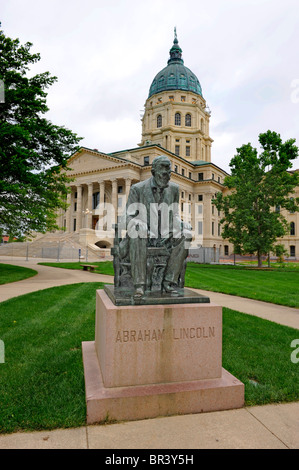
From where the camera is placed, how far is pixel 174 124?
7594 centimetres

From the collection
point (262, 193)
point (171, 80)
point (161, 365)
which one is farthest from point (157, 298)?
point (171, 80)

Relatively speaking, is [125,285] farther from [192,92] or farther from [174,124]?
[192,92]

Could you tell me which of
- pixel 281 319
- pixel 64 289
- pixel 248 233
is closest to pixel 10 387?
pixel 281 319

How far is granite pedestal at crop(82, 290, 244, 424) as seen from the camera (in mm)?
Result: 3248

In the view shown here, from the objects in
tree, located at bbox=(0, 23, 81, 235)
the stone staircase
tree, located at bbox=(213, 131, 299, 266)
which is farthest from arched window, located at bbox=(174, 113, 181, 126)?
tree, located at bbox=(0, 23, 81, 235)

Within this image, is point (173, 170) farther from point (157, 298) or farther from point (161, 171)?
point (157, 298)

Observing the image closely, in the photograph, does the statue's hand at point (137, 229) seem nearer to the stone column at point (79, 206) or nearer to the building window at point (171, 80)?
the stone column at point (79, 206)

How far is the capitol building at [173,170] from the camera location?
57.4 metres

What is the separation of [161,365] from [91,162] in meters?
61.4

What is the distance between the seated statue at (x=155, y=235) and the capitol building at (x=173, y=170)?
140 ft

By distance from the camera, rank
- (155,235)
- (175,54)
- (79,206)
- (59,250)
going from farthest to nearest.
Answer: (175,54) < (79,206) < (59,250) < (155,235)

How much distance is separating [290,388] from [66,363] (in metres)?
3.24

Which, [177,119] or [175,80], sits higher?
[175,80]

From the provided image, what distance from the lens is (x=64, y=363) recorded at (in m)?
4.59
